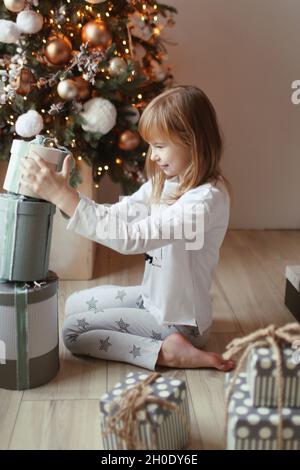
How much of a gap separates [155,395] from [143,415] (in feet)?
0.19

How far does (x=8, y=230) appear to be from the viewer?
4.91 ft

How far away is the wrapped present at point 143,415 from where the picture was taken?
116 cm

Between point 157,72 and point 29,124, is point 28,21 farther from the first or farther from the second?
point 157,72

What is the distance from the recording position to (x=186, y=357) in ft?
5.32

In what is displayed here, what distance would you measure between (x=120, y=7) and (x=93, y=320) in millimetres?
1193

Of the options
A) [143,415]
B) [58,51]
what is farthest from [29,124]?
[143,415]

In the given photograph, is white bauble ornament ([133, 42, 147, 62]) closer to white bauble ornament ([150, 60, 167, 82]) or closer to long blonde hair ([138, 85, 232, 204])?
white bauble ornament ([150, 60, 167, 82])

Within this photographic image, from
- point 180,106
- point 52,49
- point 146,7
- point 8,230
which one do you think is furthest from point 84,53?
point 8,230

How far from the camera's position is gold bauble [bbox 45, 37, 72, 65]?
205 cm

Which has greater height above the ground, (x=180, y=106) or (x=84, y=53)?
(x=84, y=53)

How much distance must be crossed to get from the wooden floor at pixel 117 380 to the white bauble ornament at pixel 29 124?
566 millimetres
